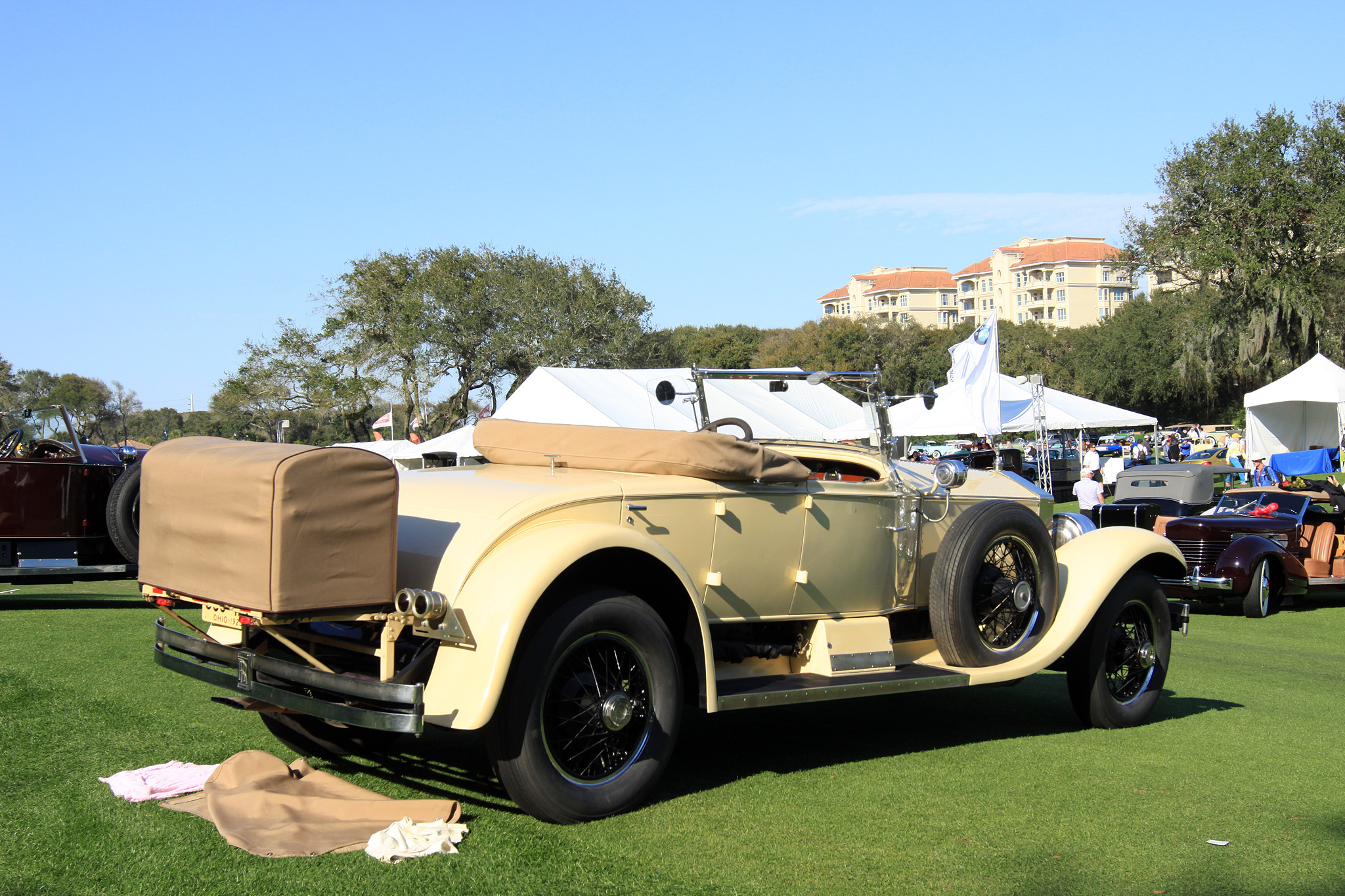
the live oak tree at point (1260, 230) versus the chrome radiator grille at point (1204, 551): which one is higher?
the live oak tree at point (1260, 230)

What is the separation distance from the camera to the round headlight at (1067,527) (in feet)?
21.7

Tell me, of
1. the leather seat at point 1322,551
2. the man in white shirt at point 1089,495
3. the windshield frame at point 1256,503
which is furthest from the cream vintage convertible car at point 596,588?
the man in white shirt at point 1089,495

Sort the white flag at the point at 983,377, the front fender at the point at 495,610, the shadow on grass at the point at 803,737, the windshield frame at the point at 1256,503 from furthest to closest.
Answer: the white flag at the point at 983,377
the windshield frame at the point at 1256,503
the shadow on grass at the point at 803,737
the front fender at the point at 495,610

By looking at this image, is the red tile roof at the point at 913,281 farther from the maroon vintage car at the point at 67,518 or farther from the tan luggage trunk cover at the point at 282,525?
the tan luggage trunk cover at the point at 282,525

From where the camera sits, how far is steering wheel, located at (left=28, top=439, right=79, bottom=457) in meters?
10.8

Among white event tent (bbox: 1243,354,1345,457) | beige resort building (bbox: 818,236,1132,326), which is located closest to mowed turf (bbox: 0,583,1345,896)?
white event tent (bbox: 1243,354,1345,457)

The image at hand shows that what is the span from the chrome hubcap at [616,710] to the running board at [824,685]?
444 mm

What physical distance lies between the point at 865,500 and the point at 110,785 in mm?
3481

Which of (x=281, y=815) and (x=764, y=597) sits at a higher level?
(x=764, y=597)

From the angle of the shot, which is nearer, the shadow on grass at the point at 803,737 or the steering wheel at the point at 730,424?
the shadow on grass at the point at 803,737

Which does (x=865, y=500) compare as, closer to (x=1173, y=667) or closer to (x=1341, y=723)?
(x=1341, y=723)

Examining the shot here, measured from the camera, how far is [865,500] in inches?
198

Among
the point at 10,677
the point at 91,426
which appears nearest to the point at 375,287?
the point at 91,426

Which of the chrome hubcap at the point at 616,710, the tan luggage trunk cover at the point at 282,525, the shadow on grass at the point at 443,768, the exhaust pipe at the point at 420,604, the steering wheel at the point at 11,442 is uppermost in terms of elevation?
the steering wheel at the point at 11,442
